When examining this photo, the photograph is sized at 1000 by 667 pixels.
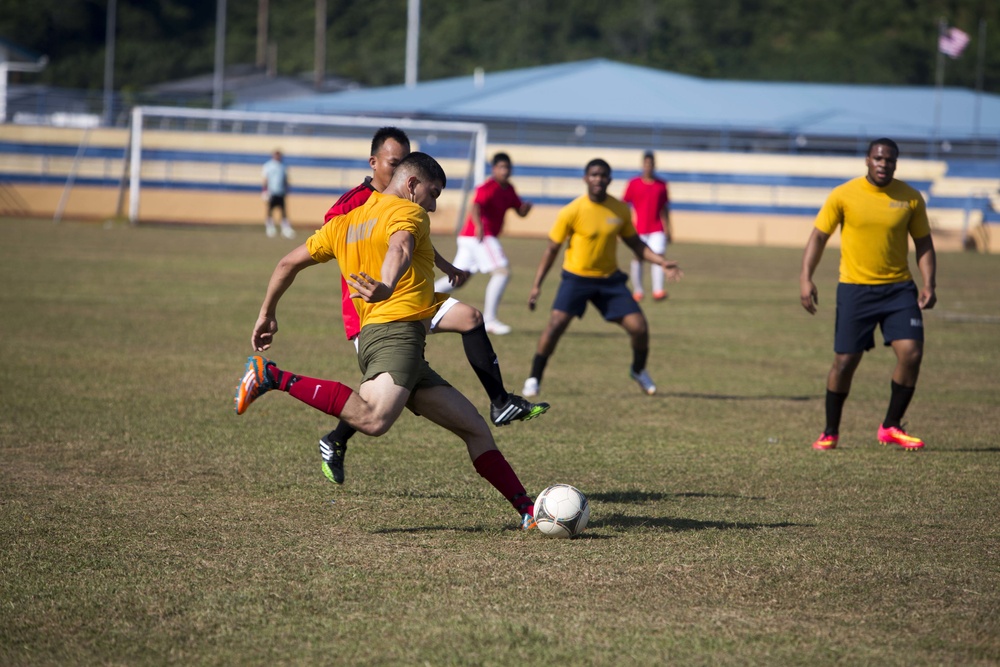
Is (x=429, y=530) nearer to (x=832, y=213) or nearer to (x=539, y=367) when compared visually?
(x=832, y=213)

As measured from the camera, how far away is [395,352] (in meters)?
5.94

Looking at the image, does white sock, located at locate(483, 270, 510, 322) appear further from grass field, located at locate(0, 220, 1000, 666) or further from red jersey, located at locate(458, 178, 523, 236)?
grass field, located at locate(0, 220, 1000, 666)

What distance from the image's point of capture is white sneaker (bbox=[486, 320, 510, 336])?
15.2 meters

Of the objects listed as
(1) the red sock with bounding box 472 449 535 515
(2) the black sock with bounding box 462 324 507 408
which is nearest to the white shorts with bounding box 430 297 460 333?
(2) the black sock with bounding box 462 324 507 408

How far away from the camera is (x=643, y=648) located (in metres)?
4.55

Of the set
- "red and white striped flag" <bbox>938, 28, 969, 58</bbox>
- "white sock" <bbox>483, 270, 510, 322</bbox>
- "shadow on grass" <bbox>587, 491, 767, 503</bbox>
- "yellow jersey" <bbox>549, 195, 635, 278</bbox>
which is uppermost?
"red and white striped flag" <bbox>938, 28, 969, 58</bbox>

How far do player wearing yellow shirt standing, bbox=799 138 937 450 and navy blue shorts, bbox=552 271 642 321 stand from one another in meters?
2.39

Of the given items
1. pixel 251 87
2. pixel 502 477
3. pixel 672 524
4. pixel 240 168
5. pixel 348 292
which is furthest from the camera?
pixel 251 87

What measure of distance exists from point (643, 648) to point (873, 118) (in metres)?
49.7

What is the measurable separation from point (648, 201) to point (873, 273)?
11083mm

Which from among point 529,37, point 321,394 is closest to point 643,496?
point 321,394

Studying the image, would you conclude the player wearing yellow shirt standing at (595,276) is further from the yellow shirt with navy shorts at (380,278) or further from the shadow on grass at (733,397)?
the yellow shirt with navy shorts at (380,278)

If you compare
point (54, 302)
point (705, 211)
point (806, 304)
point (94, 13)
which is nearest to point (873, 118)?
point (705, 211)

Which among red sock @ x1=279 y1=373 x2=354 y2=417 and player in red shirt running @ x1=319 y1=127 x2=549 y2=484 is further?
player in red shirt running @ x1=319 y1=127 x2=549 y2=484
